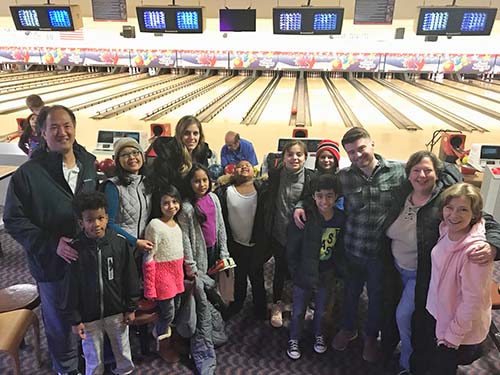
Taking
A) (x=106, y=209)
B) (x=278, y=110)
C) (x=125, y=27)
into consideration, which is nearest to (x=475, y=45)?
(x=278, y=110)

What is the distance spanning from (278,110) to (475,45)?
6.48 metres

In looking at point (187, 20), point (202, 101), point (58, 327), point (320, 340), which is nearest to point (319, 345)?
point (320, 340)

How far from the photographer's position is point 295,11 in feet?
19.6

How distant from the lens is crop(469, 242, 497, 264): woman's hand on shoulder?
1502mm

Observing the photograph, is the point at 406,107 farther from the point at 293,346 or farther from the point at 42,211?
the point at 42,211

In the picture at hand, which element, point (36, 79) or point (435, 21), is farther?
point (36, 79)

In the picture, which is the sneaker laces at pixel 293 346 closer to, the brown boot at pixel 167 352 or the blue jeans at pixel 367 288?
the blue jeans at pixel 367 288

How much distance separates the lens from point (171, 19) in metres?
6.18

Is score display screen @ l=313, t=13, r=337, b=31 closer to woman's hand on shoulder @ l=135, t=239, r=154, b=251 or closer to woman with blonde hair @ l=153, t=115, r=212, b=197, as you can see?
woman with blonde hair @ l=153, t=115, r=212, b=197

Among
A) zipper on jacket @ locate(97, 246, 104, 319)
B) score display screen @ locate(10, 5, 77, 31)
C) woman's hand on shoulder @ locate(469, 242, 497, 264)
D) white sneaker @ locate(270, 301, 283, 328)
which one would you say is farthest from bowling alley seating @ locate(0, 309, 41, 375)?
score display screen @ locate(10, 5, 77, 31)

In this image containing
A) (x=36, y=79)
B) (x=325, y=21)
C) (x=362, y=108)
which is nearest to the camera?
(x=325, y=21)

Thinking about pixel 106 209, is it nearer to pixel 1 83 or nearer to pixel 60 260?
pixel 60 260

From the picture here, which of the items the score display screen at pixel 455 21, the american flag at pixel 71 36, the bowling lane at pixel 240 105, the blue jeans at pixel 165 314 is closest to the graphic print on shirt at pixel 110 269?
the blue jeans at pixel 165 314

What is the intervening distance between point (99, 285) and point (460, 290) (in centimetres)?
151
